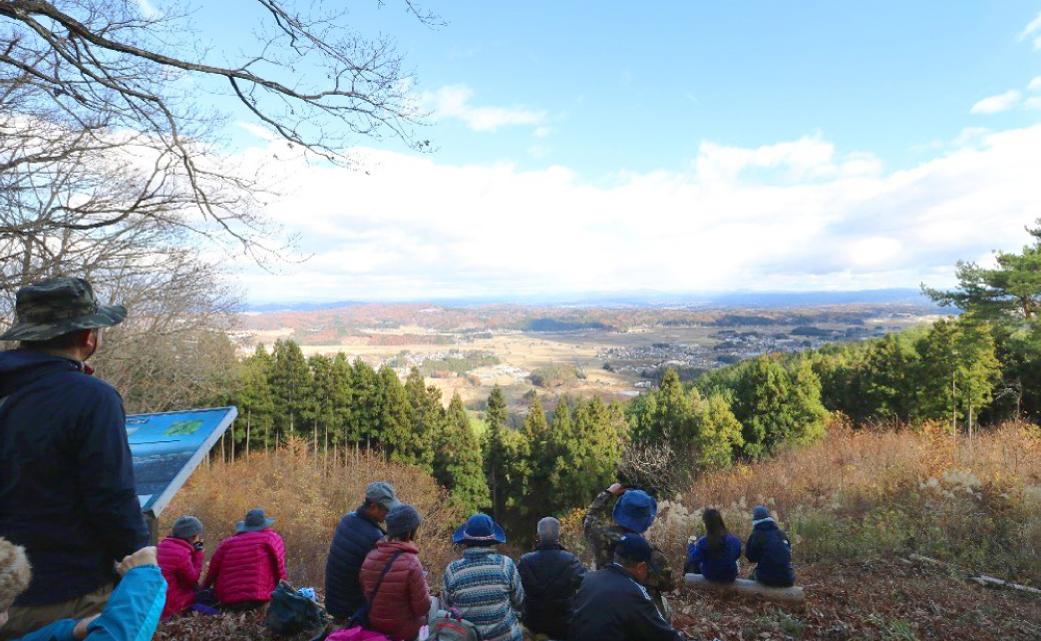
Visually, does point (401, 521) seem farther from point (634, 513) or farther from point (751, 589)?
point (751, 589)

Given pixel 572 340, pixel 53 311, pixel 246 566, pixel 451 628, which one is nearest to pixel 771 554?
pixel 451 628

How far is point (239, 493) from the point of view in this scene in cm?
2042

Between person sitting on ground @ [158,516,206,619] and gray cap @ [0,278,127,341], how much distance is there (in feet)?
11.3

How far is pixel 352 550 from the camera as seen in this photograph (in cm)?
388

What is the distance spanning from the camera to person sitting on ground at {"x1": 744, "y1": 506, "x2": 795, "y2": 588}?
5.32m

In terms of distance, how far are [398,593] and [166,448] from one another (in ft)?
6.85

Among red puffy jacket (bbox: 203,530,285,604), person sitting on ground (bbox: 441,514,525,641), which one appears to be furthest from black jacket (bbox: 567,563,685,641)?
red puffy jacket (bbox: 203,530,285,604)

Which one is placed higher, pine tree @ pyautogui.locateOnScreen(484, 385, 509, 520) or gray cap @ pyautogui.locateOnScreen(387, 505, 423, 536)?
gray cap @ pyautogui.locateOnScreen(387, 505, 423, 536)

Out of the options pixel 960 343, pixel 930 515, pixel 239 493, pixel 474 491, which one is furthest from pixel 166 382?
pixel 960 343

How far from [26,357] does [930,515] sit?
11079 mm

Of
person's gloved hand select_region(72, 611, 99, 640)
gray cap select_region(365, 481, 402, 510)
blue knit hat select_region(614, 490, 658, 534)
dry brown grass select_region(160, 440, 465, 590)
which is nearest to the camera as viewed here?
person's gloved hand select_region(72, 611, 99, 640)

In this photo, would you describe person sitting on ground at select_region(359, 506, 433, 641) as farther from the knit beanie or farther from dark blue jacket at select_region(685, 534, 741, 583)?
dark blue jacket at select_region(685, 534, 741, 583)

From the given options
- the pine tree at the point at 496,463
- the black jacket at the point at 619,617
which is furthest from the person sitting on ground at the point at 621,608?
the pine tree at the point at 496,463

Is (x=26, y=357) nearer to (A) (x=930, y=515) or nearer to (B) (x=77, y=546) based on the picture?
(B) (x=77, y=546)
